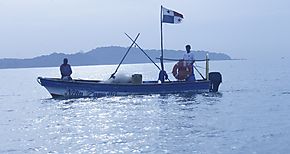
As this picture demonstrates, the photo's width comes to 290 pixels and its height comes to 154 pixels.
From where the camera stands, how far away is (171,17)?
34.7 meters

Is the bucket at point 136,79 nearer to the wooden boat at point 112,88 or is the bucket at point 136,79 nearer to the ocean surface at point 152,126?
the wooden boat at point 112,88

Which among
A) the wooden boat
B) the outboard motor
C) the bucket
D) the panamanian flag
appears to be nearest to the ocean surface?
the wooden boat

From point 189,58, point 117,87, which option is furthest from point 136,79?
point 189,58

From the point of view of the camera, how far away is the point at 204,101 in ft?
99.6

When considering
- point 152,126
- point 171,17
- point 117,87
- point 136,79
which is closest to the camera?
point 152,126

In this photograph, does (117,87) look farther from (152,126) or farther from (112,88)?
(152,126)

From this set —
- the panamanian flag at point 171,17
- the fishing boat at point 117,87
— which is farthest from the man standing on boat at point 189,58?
the panamanian flag at point 171,17

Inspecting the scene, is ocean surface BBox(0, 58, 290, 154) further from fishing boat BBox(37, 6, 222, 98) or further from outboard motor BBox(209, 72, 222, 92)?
outboard motor BBox(209, 72, 222, 92)

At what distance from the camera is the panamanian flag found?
3456cm

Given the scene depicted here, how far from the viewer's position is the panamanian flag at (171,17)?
3456cm

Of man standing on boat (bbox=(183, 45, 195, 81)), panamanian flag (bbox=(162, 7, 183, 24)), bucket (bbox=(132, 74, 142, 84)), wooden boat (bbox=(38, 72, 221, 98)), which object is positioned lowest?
wooden boat (bbox=(38, 72, 221, 98))

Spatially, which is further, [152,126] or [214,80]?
[214,80]

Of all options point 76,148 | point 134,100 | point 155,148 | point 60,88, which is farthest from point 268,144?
point 60,88

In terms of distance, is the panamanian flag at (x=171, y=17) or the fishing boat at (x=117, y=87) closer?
the fishing boat at (x=117, y=87)
